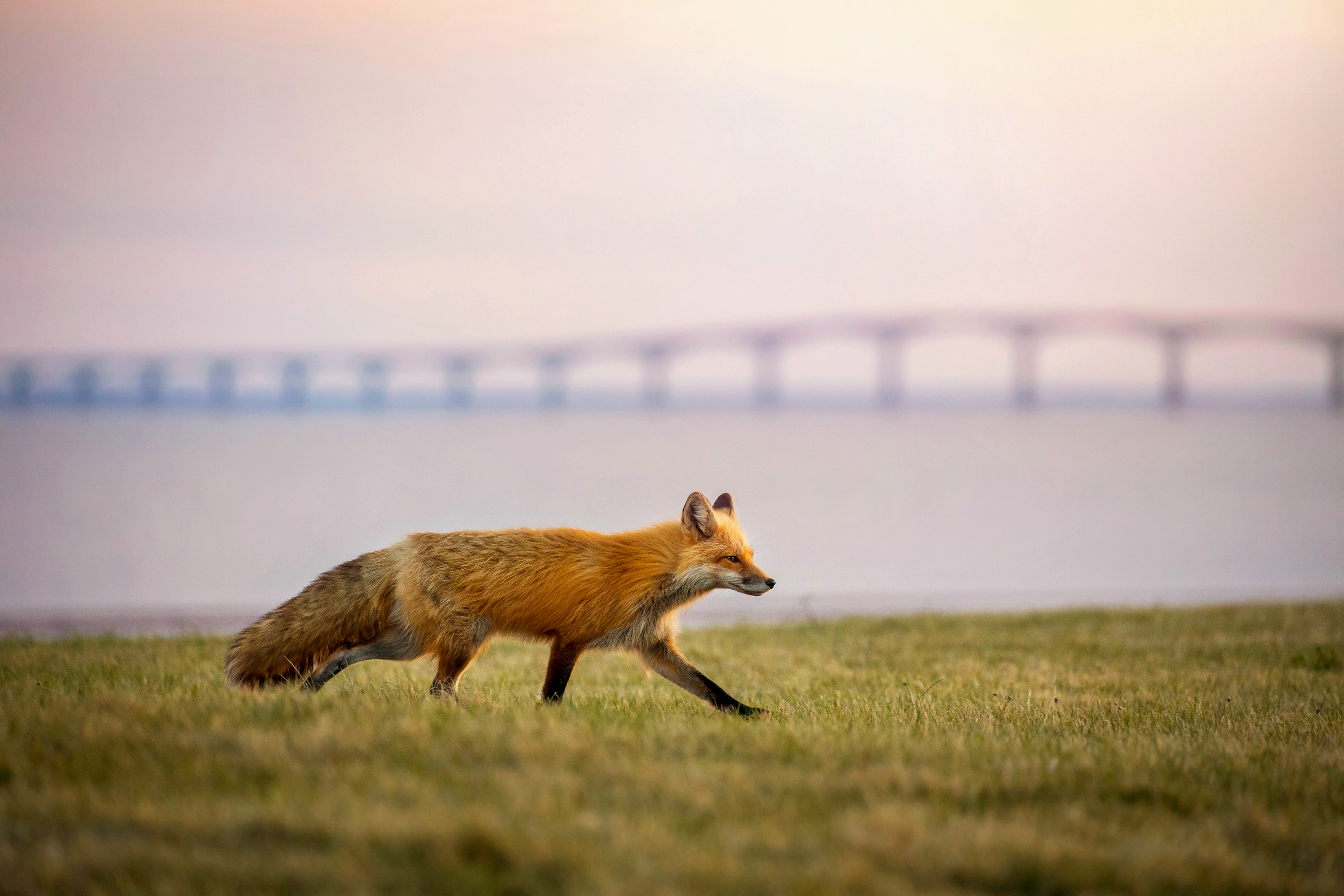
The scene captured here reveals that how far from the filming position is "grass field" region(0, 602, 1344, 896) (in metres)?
3.68

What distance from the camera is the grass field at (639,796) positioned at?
12.1 feet

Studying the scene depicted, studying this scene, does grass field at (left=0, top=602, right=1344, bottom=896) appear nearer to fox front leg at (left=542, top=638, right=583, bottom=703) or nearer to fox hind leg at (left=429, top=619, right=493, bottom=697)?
fox hind leg at (left=429, top=619, right=493, bottom=697)

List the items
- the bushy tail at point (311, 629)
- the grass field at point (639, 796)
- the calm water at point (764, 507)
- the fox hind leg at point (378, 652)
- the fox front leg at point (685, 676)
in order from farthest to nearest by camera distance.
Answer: the calm water at point (764, 507) < the fox front leg at point (685, 676) < the fox hind leg at point (378, 652) < the bushy tail at point (311, 629) < the grass field at point (639, 796)

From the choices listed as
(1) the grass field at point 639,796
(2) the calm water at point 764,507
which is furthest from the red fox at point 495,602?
(2) the calm water at point 764,507

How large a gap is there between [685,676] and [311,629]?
2688mm

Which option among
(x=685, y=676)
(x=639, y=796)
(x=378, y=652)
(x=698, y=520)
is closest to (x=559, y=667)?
(x=685, y=676)

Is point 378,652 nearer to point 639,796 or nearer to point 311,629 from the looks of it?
point 311,629

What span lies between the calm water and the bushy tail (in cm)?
383

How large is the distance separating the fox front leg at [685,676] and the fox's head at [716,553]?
0.60 m

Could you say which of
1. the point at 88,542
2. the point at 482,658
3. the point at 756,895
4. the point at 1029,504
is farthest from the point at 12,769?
the point at 1029,504

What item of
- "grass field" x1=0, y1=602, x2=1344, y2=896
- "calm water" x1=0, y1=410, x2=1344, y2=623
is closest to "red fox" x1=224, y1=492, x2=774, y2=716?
"grass field" x1=0, y1=602, x2=1344, y2=896

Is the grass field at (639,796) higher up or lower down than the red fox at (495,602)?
lower down

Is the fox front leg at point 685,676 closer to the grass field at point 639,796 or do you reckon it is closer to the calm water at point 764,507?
the grass field at point 639,796

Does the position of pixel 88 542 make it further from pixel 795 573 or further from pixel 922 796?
pixel 922 796
